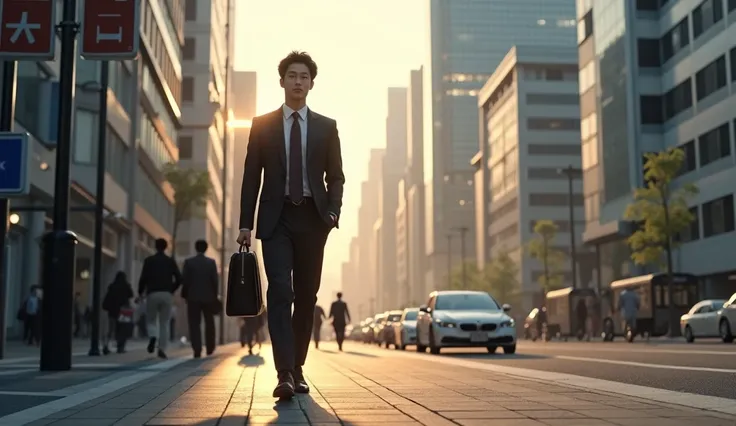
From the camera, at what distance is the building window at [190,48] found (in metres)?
75.6

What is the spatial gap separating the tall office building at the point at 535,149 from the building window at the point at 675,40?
39901 mm

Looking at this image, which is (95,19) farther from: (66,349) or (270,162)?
(270,162)

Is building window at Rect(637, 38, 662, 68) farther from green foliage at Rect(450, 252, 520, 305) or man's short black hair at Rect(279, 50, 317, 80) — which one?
man's short black hair at Rect(279, 50, 317, 80)

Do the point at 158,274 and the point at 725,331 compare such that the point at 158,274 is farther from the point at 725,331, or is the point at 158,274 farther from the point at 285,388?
the point at 725,331

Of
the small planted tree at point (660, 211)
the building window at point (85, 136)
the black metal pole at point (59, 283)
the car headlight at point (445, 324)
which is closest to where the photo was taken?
the black metal pole at point (59, 283)

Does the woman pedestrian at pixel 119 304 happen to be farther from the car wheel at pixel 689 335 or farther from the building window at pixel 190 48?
the building window at pixel 190 48

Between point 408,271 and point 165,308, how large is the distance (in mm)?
180990

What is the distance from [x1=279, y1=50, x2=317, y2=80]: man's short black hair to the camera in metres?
7.07

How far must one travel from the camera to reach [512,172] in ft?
341

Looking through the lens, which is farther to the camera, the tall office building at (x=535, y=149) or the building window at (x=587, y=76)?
the tall office building at (x=535, y=149)

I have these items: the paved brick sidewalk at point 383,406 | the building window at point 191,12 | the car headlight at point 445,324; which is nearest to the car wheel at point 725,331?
the car headlight at point 445,324

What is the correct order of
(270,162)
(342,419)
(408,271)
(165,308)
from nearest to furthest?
1. (342,419)
2. (270,162)
3. (165,308)
4. (408,271)

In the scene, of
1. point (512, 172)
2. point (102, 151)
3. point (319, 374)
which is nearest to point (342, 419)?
point (319, 374)

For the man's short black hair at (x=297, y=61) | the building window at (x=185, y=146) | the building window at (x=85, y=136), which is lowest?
the man's short black hair at (x=297, y=61)
